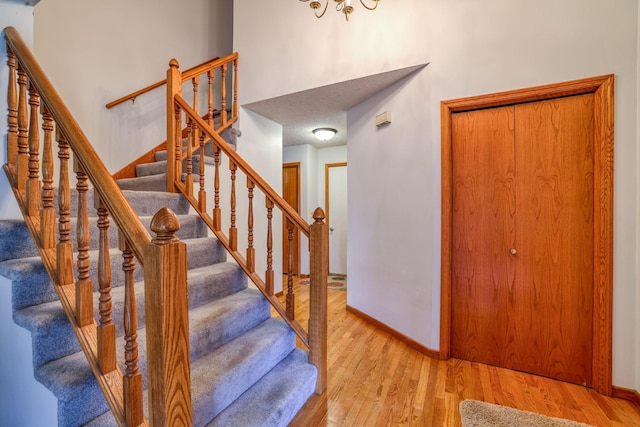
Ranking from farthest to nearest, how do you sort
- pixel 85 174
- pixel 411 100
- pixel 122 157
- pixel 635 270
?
pixel 122 157 < pixel 411 100 < pixel 635 270 < pixel 85 174

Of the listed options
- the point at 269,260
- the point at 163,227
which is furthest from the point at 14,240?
the point at 269,260

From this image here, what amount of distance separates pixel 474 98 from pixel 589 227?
3.76 ft

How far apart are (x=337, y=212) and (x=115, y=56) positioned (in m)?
3.52

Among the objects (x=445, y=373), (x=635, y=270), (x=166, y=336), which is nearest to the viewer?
(x=166, y=336)

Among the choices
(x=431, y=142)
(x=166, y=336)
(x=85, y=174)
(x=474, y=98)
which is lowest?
(x=166, y=336)

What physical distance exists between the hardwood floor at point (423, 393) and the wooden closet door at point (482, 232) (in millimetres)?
216

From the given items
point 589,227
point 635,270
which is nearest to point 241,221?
point 589,227

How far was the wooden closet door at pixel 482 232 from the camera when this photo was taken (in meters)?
2.08

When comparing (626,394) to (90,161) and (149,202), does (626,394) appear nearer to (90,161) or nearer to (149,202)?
(90,161)

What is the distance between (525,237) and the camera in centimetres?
202

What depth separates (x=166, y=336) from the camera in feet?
2.79

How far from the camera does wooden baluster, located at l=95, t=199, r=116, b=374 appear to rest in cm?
100

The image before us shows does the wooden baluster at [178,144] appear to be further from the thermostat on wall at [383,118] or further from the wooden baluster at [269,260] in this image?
the thermostat on wall at [383,118]

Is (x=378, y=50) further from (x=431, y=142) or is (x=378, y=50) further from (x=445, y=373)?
(x=445, y=373)
